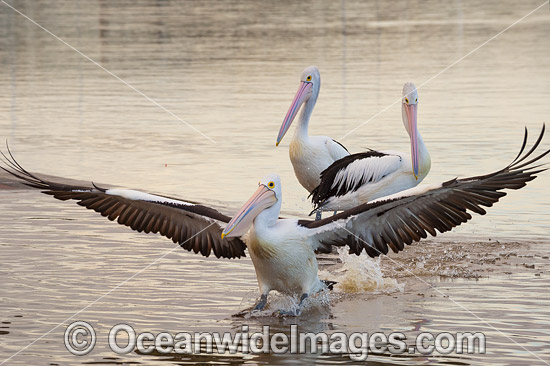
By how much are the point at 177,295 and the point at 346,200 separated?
2139mm

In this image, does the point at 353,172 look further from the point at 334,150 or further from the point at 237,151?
the point at 237,151

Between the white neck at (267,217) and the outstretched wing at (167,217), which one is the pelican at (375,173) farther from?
the white neck at (267,217)

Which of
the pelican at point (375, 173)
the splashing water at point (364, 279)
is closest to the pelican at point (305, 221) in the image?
the splashing water at point (364, 279)

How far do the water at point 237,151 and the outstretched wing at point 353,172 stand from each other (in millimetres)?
741

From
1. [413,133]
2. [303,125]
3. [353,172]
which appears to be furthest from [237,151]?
[413,133]

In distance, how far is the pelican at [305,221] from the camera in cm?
714

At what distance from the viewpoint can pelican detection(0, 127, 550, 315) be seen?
714 centimetres

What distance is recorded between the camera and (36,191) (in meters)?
11.9

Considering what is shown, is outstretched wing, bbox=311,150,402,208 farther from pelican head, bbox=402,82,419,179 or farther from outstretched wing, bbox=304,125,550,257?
outstretched wing, bbox=304,125,550,257

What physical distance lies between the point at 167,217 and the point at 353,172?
208cm

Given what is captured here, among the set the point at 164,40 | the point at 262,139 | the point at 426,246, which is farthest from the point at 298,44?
the point at 426,246

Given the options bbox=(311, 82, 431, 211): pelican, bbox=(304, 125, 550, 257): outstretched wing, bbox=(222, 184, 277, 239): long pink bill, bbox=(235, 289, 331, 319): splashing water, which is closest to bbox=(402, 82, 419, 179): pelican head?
bbox=(311, 82, 431, 211): pelican

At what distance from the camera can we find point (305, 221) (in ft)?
24.8

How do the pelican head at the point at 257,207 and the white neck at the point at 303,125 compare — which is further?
the white neck at the point at 303,125
